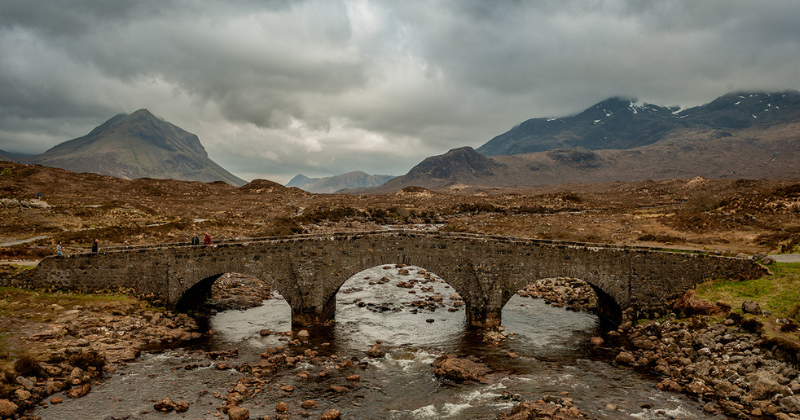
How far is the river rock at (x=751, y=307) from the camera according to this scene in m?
19.4

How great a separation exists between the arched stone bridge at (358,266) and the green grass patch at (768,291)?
2767 mm

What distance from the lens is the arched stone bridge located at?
24.0 m

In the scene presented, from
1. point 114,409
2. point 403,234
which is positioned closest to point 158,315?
point 114,409

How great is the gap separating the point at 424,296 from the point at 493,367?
13082 mm

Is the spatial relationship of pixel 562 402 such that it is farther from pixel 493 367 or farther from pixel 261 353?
pixel 261 353

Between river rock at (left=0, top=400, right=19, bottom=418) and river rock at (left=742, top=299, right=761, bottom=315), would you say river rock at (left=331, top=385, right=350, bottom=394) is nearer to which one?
river rock at (left=0, top=400, right=19, bottom=418)

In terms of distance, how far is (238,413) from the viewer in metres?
15.1

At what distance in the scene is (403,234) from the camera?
25578 millimetres

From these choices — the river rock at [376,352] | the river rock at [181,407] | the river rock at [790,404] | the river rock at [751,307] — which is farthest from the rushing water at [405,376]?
the river rock at [751,307]

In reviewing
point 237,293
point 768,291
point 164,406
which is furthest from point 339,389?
point 768,291

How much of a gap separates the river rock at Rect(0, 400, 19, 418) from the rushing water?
0.78m

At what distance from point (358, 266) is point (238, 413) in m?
11.8

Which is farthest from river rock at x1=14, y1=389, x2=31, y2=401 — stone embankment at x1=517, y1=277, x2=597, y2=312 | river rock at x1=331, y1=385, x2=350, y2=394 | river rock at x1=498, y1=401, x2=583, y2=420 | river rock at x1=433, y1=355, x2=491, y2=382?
stone embankment at x1=517, y1=277, x2=597, y2=312

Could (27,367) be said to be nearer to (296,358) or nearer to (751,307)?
(296,358)
